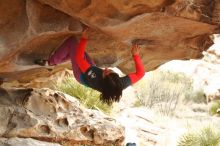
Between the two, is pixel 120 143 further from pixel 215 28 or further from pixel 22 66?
pixel 215 28

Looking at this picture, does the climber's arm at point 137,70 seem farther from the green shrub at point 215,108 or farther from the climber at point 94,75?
the green shrub at point 215,108

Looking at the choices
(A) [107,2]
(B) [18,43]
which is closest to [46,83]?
(B) [18,43]

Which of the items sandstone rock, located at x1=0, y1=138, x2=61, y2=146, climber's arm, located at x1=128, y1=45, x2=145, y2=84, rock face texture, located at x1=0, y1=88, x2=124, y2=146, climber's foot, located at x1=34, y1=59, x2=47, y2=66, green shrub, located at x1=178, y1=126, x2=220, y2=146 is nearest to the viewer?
climber's arm, located at x1=128, y1=45, x2=145, y2=84

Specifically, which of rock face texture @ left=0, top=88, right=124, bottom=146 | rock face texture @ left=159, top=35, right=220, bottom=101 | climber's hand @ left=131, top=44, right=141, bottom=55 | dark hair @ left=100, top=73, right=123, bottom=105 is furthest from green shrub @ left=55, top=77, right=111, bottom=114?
rock face texture @ left=159, top=35, right=220, bottom=101

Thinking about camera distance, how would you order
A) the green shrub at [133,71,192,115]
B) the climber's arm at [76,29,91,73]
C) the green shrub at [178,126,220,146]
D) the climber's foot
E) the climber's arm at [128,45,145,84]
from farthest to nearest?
the green shrub at [133,71,192,115] < the green shrub at [178,126,220,146] < the climber's foot < the climber's arm at [128,45,145,84] < the climber's arm at [76,29,91,73]

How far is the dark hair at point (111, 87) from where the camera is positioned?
20.0 ft

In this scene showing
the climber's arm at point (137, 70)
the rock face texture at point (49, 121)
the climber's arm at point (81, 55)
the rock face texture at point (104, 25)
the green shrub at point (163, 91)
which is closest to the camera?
the rock face texture at point (104, 25)

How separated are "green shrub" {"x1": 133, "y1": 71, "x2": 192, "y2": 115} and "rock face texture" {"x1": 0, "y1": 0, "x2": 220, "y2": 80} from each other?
38.0 feet

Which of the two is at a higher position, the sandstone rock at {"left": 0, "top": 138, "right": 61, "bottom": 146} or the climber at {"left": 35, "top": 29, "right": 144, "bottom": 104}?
the climber at {"left": 35, "top": 29, "right": 144, "bottom": 104}

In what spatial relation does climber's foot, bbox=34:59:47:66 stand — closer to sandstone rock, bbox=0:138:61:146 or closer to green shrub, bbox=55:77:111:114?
sandstone rock, bbox=0:138:61:146

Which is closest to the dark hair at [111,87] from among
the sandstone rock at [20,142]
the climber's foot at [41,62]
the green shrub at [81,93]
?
the climber's foot at [41,62]

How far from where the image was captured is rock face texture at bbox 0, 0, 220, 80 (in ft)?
17.8

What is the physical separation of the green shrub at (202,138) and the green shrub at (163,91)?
4583mm

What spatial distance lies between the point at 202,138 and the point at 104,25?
8323 millimetres
